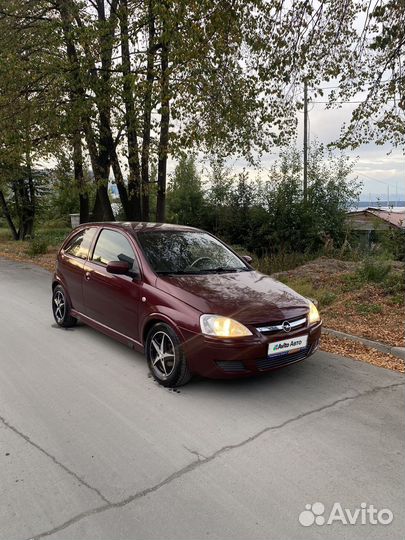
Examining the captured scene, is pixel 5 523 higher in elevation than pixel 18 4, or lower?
lower

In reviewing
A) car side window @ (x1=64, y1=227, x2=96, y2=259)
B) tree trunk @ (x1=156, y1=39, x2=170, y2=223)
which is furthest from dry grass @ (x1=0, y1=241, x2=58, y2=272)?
car side window @ (x1=64, y1=227, x2=96, y2=259)

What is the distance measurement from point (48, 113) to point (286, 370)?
30.6 feet

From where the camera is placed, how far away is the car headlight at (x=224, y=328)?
3854 mm

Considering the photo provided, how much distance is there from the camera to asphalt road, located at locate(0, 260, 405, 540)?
248cm

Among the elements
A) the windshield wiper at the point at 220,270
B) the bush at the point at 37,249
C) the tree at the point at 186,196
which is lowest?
the bush at the point at 37,249

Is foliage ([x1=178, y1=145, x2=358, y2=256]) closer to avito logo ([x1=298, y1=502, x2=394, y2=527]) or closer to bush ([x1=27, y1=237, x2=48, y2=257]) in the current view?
bush ([x1=27, y1=237, x2=48, y2=257])

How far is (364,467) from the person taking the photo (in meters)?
3.01

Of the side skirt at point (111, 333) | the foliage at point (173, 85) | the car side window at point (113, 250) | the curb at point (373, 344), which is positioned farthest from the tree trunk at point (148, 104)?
the curb at point (373, 344)

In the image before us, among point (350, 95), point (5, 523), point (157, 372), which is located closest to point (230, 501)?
point (5, 523)

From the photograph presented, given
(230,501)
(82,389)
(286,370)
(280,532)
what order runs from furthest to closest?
(286,370) → (82,389) → (230,501) → (280,532)

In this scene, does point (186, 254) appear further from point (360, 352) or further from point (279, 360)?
point (360, 352)

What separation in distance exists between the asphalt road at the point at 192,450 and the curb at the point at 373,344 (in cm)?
58

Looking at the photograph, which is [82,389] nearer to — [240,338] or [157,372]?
[157,372]

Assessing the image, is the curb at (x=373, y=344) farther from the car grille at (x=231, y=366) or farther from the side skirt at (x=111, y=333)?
the side skirt at (x=111, y=333)
